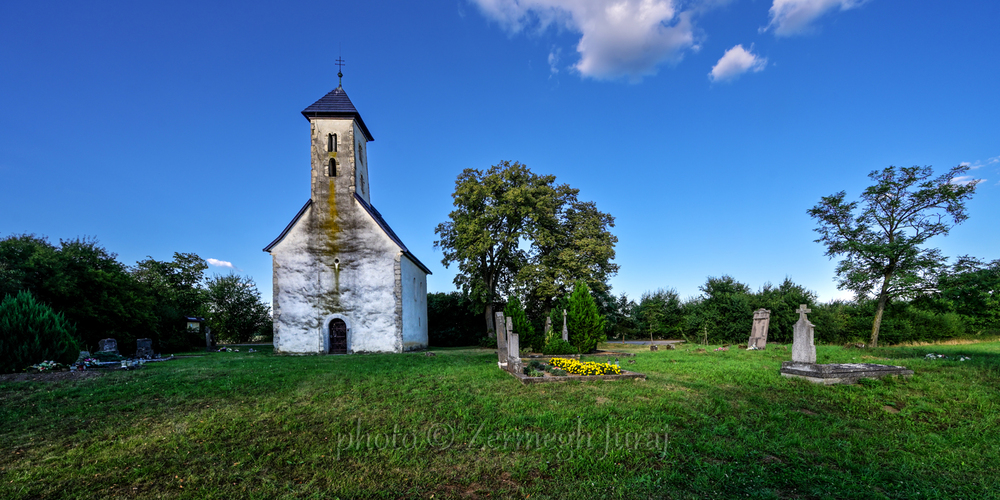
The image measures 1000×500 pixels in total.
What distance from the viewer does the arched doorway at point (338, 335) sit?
2056 cm

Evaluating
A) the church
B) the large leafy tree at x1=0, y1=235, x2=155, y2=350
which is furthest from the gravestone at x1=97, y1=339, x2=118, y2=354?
the church

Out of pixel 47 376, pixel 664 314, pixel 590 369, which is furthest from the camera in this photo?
pixel 664 314

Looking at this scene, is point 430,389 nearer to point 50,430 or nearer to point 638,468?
point 638,468

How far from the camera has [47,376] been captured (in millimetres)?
10172

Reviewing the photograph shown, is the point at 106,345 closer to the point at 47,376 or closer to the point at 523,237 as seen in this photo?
the point at 47,376

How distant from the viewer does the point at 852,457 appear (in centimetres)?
518

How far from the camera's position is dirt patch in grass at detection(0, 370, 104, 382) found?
9688 mm

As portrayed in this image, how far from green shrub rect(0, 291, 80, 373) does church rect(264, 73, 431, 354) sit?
8387mm

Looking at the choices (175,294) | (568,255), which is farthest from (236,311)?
(568,255)

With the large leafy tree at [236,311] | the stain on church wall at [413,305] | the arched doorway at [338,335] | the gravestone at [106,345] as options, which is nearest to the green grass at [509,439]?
the gravestone at [106,345]

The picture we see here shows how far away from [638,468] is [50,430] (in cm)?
817

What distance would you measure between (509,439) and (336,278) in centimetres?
1717

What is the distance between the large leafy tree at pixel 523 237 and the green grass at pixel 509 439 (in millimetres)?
14876

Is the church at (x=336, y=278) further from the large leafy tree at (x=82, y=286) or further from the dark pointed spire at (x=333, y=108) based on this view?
the large leafy tree at (x=82, y=286)
